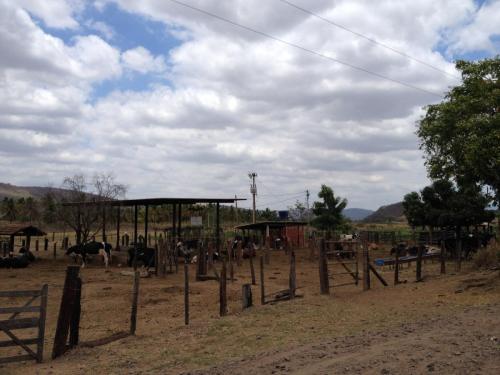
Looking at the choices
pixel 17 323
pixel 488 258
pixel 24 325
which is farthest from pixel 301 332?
pixel 488 258

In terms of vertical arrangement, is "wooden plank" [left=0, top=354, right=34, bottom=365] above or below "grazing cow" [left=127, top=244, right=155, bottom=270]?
below

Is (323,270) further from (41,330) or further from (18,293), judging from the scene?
(18,293)

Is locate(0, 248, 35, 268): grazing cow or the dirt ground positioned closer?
the dirt ground

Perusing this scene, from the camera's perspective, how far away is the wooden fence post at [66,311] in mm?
9031

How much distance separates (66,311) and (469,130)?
576 inches

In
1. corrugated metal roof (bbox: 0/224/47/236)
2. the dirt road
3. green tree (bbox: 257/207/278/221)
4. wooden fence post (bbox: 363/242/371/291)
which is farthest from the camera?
green tree (bbox: 257/207/278/221)

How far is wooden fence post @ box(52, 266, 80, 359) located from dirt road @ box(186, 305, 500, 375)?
10.0 ft

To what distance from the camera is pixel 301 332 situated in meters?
10.1

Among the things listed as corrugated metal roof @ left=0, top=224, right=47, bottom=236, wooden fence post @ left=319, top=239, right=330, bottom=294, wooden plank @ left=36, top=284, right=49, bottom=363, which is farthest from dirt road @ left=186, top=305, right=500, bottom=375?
corrugated metal roof @ left=0, top=224, right=47, bottom=236

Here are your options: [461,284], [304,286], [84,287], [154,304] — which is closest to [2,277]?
[84,287]

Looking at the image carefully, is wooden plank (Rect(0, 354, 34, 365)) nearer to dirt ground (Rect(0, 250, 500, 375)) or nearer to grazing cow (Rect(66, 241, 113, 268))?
dirt ground (Rect(0, 250, 500, 375))

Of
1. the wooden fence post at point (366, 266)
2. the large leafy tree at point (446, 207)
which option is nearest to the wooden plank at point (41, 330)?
the wooden fence post at point (366, 266)

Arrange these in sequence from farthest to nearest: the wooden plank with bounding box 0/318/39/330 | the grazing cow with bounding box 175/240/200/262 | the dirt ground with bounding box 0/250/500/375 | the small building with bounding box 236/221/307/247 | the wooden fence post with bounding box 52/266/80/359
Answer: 1. the small building with bounding box 236/221/307/247
2. the grazing cow with bounding box 175/240/200/262
3. the wooden fence post with bounding box 52/266/80/359
4. the wooden plank with bounding box 0/318/39/330
5. the dirt ground with bounding box 0/250/500/375

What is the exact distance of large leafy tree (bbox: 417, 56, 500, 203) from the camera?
16842 mm
